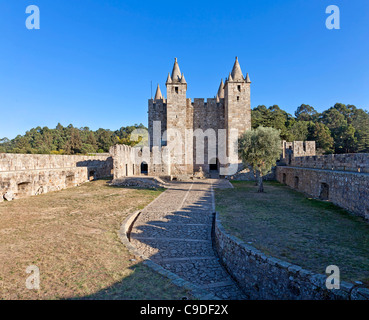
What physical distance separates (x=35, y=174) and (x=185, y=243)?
11816 millimetres

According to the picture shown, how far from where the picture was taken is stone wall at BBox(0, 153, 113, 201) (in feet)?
39.7

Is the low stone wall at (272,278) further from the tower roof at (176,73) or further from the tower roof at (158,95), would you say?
the tower roof at (158,95)

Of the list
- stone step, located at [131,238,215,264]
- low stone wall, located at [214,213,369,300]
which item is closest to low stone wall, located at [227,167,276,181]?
stone step, located at [131,238,215,264]

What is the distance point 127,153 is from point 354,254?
20.4 m

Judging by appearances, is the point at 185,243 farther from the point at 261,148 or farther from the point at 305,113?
the point at 305,113

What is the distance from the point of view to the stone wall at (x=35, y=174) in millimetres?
12102

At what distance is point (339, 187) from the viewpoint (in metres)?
9.44

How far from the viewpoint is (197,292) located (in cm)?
394

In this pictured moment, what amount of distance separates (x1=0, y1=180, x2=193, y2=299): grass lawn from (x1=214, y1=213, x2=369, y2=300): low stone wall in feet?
6.08

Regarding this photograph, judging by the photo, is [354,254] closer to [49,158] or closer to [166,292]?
[166,292]

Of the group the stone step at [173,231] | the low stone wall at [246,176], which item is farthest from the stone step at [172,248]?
the low stone wall at [246,176]

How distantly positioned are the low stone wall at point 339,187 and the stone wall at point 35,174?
53.2 feet

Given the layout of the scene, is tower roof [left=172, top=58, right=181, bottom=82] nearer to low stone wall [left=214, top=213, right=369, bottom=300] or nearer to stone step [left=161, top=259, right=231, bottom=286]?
low stone wall [left=214, top=213, right=369, bottom=300]
